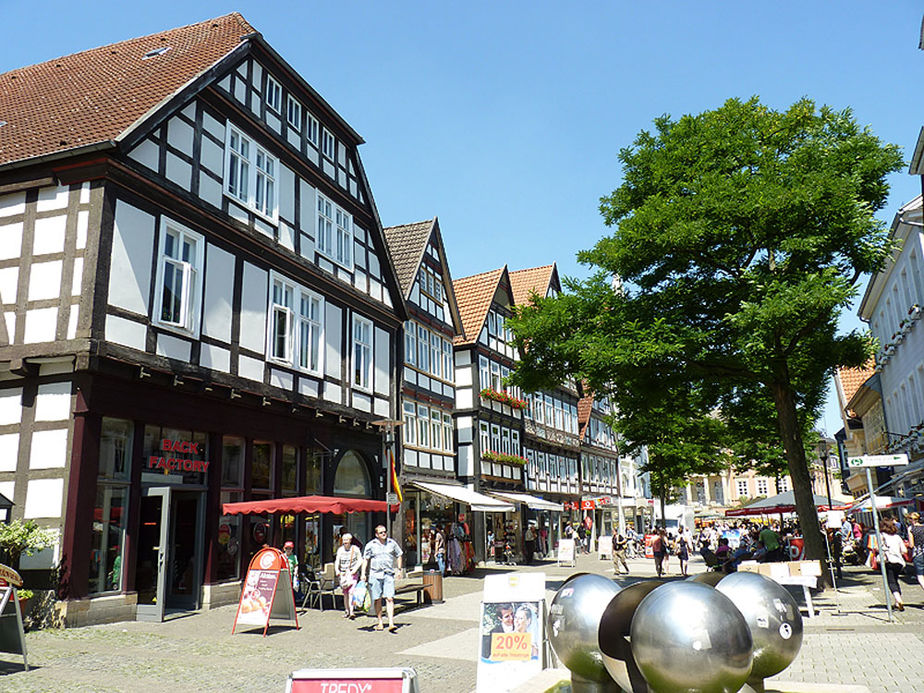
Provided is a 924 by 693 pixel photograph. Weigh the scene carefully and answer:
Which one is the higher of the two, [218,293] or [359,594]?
[218,293]

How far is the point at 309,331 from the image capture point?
Answer: 66.9 ft

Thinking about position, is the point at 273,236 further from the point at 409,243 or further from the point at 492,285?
the point at 492,285

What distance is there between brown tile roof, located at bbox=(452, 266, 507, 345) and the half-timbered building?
12.1m

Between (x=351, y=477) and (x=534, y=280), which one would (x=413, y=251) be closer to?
(x=351, y=477)

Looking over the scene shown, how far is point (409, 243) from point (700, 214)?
15664 mm

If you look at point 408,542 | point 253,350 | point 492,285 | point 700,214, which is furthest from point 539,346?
point 492,285

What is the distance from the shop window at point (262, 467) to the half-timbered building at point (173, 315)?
2.2 inches

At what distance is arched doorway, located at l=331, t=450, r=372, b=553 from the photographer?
21.8 meters

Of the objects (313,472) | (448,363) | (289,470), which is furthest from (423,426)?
(289,470)

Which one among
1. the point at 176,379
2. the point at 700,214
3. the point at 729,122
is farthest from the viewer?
the point at 729,122

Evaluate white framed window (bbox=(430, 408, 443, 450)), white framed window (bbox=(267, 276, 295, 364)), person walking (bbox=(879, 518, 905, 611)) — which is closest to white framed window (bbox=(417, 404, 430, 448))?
white framed window (bbox=(430, 408, 443, 450))

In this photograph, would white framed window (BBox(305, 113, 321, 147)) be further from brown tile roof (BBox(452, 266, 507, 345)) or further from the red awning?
brown tile roof (BBox(452, 266, 507, 345))

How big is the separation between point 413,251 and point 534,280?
51.0ft

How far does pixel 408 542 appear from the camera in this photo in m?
27.7
